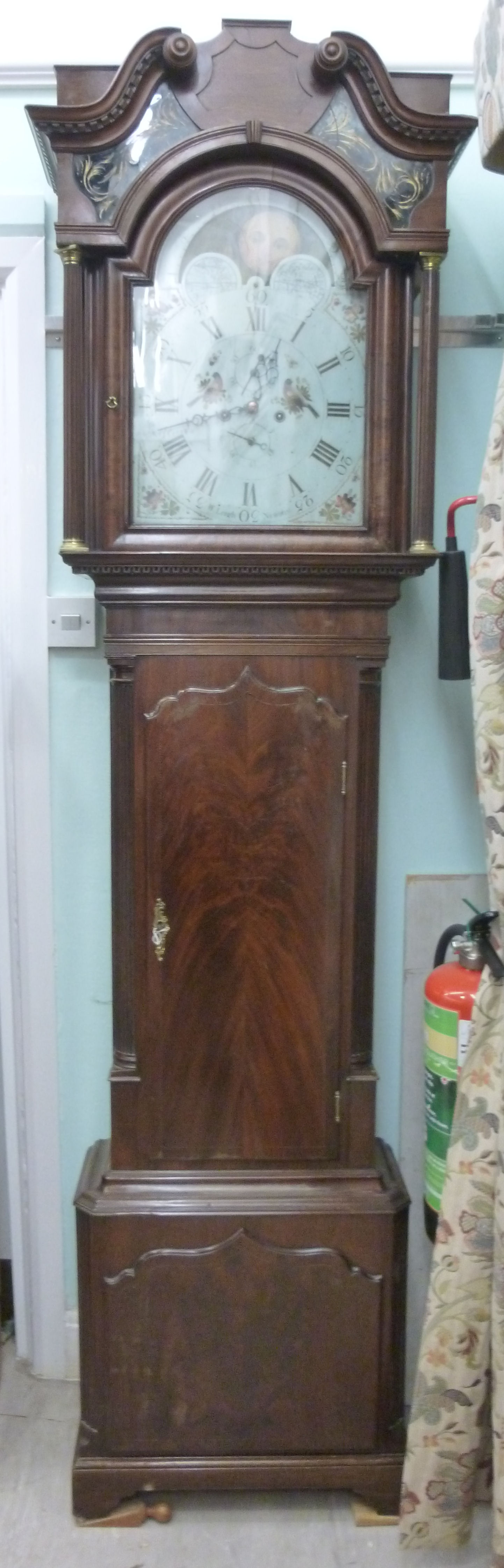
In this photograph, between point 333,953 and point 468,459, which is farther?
point 468,459

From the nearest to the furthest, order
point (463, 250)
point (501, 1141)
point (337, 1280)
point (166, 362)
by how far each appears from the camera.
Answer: point (501, 1141) < point (166, 362) < point (337, 1280) < point (463, 250)

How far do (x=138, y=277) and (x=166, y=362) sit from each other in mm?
99

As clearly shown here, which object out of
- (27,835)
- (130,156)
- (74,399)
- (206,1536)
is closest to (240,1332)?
(206,1536)

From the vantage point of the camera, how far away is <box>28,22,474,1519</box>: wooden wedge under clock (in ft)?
4.23

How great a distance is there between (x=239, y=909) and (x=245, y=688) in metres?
0.28

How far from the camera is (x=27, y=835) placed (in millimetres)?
1647

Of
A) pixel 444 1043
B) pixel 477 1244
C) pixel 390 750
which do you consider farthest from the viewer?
pixel 390 750

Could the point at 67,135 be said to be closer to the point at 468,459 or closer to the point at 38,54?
the point at 38,54

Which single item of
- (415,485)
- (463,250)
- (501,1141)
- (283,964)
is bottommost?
(501,1141)

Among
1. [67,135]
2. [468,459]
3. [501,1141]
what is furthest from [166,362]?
[501,1141]

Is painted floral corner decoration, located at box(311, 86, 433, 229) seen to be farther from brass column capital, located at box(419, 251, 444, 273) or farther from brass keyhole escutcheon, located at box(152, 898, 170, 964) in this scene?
brass keyhole escutcheon, located at box(152, 898, 170, 964)

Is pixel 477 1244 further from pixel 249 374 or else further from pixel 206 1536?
pixel 249 374

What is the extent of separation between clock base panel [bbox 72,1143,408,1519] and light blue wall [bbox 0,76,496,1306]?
0.27 metres

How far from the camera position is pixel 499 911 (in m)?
1.26
